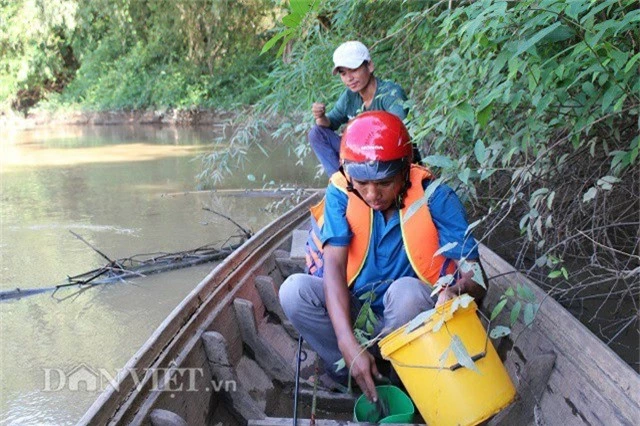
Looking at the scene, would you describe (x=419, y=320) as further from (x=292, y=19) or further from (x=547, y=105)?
(x=292, y=19)

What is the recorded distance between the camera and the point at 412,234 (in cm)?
228

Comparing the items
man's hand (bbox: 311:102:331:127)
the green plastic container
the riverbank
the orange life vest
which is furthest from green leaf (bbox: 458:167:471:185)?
the riverbank

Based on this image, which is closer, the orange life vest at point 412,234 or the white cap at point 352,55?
the orange life vest at point 412,234

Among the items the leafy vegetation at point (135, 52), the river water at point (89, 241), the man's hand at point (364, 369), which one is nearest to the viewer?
the man's hand at point (364, 369)

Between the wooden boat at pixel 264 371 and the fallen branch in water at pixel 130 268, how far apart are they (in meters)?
2.43

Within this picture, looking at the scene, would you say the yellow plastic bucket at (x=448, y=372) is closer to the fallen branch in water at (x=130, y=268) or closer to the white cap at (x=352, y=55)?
the white cap at (x=352, y=55)

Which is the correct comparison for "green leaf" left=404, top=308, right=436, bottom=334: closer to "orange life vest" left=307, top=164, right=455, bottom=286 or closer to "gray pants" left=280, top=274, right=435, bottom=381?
"gray pants" left=280, top=274, right=435, bottom=381

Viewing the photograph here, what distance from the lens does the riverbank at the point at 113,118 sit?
68.4 feet

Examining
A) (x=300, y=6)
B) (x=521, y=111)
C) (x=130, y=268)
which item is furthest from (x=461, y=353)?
(x=130, y=268)

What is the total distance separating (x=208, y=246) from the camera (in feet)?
22.1

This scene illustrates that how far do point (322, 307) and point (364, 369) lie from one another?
0.36 metres

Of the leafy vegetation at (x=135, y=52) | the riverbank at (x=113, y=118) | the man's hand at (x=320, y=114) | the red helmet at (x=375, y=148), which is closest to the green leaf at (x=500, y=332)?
the red helmet at (x=375, y=148)

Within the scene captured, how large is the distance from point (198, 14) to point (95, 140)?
526 cm

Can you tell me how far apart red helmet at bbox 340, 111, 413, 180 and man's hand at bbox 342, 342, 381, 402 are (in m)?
0.55
